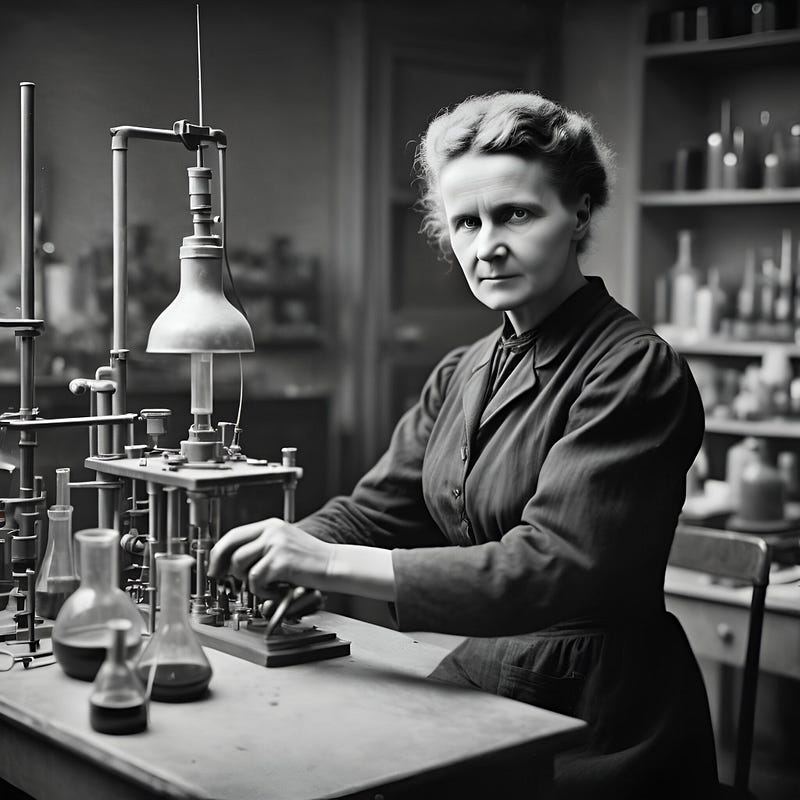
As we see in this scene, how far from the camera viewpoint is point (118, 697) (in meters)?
1.23

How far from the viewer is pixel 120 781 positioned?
1194mm

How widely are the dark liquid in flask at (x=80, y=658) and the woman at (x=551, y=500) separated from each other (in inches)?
7.1

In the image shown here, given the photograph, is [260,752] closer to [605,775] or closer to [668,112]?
[605,775]

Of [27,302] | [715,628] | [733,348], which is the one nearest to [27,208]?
[27,302]

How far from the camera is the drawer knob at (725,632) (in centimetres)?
298

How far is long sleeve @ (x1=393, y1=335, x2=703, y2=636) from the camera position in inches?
56.2

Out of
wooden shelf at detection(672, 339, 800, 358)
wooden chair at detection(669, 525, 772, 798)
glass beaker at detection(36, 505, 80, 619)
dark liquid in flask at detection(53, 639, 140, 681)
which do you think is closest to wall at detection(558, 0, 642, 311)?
wooden shelf at detection(672, 339, 800, 358)

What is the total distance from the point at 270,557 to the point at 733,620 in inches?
73.0

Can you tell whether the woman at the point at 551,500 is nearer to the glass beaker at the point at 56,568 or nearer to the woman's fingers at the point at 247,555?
the woman's fingers at the point at 247,555

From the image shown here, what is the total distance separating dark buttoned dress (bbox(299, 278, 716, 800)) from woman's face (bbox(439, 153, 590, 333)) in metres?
0.10

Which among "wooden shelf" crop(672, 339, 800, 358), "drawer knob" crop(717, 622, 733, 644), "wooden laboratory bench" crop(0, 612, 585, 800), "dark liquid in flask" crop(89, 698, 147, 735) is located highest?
"wooden shelf" crop(672, 339, 800, 358)

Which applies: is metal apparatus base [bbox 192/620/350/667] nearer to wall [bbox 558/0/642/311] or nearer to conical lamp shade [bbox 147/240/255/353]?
conical lamp shade [bbox 147/240/255/353]

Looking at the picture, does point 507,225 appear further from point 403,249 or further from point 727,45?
point 727,45

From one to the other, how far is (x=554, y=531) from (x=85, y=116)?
1707 millimetres
